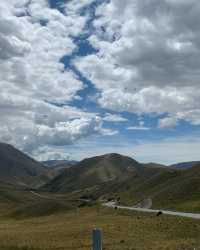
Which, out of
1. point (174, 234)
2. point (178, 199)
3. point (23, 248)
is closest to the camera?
point (23, 248)

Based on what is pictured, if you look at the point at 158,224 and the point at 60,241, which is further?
the point at 158,224

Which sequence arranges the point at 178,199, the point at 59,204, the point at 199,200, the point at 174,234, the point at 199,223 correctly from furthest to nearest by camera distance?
1. the point at 59,204
2. the point at 178,199
3. the point at 199,200
4. the point at 199,223
5. the point at 174,234

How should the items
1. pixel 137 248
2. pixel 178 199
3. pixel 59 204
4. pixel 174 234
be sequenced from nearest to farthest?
pixel 137 248
pixel 174 234
pixel 178 199
pixel 59 204

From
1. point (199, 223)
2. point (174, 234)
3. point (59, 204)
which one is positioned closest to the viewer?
point (174, 234)

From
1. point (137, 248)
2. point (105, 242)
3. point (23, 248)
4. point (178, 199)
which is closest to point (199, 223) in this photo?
point (105, 242)

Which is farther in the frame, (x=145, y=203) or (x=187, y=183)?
(x=187, y=183)

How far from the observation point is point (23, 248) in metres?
44.8

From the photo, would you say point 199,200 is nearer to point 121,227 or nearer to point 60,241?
point 121,227

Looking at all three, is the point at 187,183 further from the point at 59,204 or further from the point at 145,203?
the point at 59,204

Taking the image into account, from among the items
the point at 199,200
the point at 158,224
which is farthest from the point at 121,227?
the point at 199,200

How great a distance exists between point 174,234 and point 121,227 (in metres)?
13.4

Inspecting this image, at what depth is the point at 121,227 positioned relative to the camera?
64.4m

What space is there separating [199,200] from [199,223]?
55549 mm

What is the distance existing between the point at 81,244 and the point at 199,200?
73568 millimetres
